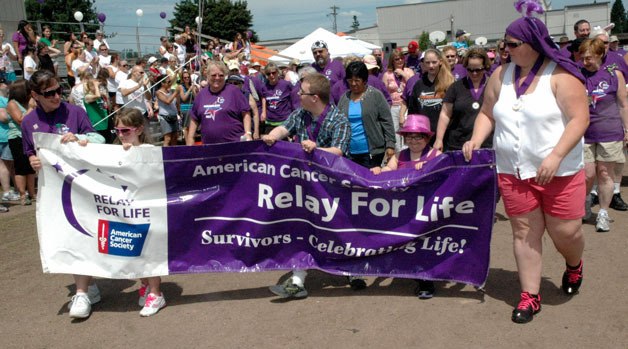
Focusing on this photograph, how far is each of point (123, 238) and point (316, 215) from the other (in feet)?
5.04

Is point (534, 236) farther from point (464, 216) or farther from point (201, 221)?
point (201, 221)

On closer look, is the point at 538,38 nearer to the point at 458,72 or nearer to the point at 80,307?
the point at 80,307

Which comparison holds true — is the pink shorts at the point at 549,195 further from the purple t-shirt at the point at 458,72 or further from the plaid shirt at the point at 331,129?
the purple t-shirt at the point at 458,72

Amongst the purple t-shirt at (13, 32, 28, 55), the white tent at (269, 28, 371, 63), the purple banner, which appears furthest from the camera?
the white tent at (269, 28, 371, 63)

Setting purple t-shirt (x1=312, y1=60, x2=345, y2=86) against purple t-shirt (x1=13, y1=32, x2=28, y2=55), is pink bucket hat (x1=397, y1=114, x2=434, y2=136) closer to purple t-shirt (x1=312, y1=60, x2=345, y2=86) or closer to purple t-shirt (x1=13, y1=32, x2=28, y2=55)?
purple t-shirt (x1=312, y1=60, x2=345, y2=86)

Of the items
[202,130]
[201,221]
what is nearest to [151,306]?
[201,221]

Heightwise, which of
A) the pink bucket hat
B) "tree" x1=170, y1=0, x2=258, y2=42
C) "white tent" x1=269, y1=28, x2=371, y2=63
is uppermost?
"tree" x1=170, y1=0, x2=258, y2=42

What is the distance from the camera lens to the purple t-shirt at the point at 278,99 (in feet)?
35.4

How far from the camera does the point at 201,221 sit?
460 cm

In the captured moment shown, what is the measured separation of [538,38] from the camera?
12.4 feet

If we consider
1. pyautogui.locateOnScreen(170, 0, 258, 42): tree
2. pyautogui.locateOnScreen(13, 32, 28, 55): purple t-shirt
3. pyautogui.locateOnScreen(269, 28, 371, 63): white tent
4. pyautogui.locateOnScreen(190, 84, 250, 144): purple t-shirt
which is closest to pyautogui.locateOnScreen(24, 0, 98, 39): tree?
pyautogui.locateOnScreen(170, 0, 258, 42): tree

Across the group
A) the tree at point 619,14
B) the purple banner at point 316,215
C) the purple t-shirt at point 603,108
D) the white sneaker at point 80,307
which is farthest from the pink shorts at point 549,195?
the tree at point 619,14

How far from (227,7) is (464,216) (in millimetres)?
70373

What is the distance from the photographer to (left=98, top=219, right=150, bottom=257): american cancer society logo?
14.9ft
